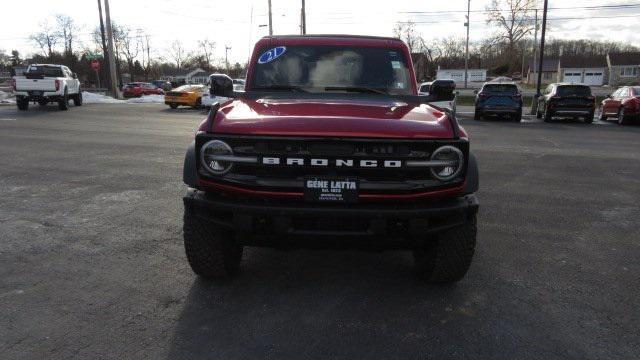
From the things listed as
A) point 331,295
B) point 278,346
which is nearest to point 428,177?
point 331,295

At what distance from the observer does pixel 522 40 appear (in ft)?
278

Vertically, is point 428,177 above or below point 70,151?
above

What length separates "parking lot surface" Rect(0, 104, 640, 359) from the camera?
2.96 m

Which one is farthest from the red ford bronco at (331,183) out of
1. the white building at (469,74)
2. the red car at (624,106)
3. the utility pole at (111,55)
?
the white building at (469,74)

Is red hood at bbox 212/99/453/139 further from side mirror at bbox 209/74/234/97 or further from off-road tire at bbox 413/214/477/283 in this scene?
side mirror at bbox 209/74/234/97

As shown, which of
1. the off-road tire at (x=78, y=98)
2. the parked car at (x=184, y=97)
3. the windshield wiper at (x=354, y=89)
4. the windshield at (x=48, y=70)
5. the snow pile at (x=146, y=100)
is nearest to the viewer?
the windshield wiper at (x=354, y=89)

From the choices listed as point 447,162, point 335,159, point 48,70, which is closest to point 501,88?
point 48,70

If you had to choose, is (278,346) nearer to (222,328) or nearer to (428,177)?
(222,328)

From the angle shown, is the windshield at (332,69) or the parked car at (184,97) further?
the parked car at (184,97)

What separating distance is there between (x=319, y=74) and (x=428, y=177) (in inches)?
72.2

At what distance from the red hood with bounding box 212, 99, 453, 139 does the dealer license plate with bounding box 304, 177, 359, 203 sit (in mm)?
279

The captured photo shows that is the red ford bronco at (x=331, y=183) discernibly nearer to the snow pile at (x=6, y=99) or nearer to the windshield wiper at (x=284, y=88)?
the windshield wiper at (x=284, y=88)

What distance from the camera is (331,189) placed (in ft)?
10.3

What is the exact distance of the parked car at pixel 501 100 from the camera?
67.4 feet
